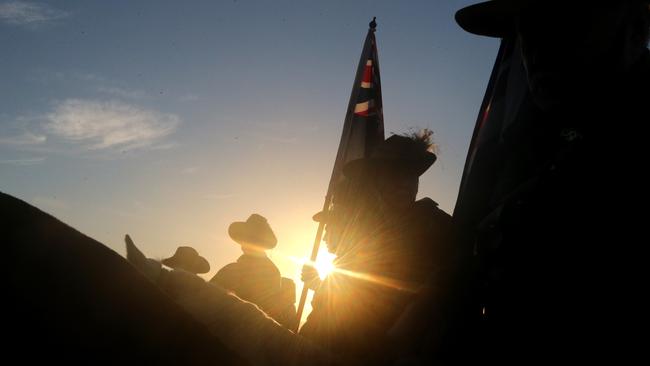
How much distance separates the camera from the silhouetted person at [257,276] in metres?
5.51

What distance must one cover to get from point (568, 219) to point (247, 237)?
20.0 ft

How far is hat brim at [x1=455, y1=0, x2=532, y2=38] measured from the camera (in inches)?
89.0

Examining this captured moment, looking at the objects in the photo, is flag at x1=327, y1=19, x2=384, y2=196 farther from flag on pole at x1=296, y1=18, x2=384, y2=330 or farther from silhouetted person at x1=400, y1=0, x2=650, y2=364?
silhouetted person at x1=400, y1=0, x2=650, y2=364

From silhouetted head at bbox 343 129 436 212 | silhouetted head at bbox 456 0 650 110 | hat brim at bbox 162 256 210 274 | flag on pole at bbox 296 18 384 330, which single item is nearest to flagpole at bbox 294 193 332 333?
flag on pole at bbox 296 18 384 330

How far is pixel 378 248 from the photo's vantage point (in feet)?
12.2

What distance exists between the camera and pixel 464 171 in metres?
2.69

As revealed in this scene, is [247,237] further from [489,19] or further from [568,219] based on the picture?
[568,219]

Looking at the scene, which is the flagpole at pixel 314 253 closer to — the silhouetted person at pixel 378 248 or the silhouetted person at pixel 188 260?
the silhouetted person at pixel 378 248

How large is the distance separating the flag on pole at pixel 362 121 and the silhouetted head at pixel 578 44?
497 centimetres

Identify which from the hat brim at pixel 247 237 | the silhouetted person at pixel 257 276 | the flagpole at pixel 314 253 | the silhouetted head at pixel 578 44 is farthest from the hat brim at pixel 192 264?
the hat brim at pixel 247 237

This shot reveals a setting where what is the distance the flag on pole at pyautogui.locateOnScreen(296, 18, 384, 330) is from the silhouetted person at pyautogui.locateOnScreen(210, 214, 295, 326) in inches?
24.6

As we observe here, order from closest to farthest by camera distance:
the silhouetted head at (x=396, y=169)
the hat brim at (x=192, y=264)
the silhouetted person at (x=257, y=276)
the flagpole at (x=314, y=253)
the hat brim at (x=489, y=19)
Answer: the hat brim at (x=489, y=19) → the hat brim at (x=192, y=264) → the silhouetted head at (x=396, y=169) → the silhouetted person at (x=257, y=276) → the flagpole at (x=314, y=253)

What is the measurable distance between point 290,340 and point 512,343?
2.84ft

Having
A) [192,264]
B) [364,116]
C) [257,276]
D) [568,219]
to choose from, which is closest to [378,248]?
[192,264]
